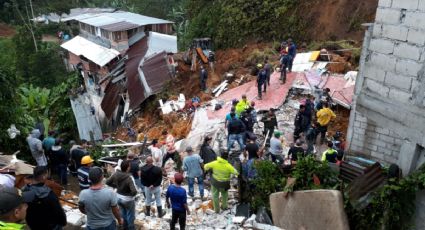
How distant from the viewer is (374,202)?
22.1 ft

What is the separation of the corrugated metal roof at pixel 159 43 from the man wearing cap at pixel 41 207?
1916 cm

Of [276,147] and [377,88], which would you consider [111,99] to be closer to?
[276,147]

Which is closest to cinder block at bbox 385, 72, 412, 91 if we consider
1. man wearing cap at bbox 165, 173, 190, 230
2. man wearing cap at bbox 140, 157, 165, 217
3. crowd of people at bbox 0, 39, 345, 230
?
crowd of people at bbox 0, 39, 345, 230

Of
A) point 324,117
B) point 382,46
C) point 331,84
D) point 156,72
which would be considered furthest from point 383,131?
point 156,72

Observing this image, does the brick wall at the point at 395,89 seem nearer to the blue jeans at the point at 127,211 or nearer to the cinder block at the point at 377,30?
the cinder block at the point at 377,30

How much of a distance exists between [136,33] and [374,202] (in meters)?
23.6

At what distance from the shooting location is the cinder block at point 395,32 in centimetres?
699

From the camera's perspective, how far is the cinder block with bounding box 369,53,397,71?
7344 millimetres

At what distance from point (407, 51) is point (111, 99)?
56.7 ft

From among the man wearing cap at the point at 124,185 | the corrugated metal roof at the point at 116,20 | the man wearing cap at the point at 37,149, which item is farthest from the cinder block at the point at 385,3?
the corrugated metal roof at the point at 116,20

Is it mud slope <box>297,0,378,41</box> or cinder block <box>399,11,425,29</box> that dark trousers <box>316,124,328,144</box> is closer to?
cinder block <box>399,11,425,29</box>

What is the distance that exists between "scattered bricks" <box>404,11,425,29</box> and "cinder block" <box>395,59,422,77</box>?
0.62m

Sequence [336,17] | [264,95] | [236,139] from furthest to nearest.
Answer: [336,17] → [264,95] → [236,139]

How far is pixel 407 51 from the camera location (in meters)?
6.97
